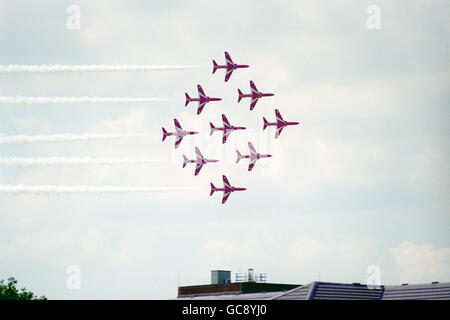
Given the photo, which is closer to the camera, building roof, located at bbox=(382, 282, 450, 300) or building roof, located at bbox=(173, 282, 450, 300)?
building roof, located at bbox=(173, 282, 450, 300)

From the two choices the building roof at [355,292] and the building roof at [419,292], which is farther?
the building roof at [419,292]

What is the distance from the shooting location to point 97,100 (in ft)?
619

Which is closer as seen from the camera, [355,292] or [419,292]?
[355,292]

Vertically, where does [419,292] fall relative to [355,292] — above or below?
below
